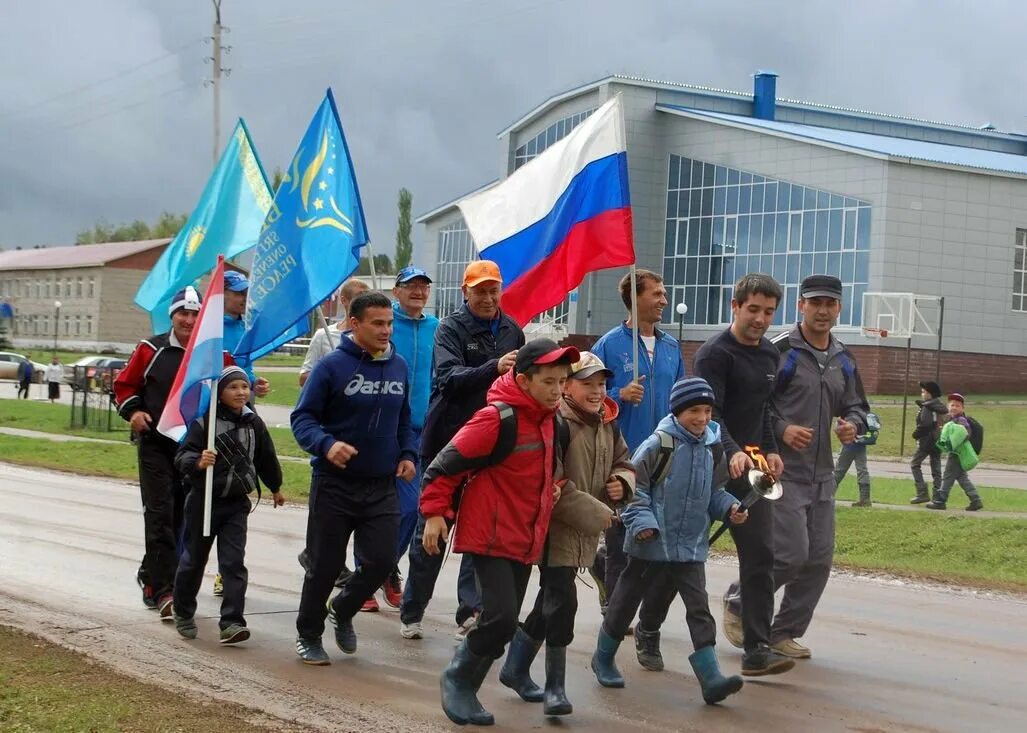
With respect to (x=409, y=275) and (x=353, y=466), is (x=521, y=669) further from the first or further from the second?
(x=409, y=275)

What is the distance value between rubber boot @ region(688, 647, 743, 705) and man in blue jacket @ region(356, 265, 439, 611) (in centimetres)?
268

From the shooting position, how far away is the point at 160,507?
906 cm

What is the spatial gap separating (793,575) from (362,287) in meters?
3.58

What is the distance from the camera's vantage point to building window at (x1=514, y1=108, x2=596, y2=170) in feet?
215

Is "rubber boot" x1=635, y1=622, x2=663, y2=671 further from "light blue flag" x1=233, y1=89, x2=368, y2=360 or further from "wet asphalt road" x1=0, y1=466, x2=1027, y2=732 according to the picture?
"light blue flag" x1=233, y1=89, x2=368, y2=360

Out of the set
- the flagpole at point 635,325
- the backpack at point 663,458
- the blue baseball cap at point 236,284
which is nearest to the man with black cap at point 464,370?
the flagpole at point 635,325

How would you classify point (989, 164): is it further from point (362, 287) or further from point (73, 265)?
point (73, 265)

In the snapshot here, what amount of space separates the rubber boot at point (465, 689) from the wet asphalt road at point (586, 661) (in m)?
0.11

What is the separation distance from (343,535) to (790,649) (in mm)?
2617

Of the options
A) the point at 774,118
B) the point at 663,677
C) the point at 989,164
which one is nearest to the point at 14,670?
the point at 663,677

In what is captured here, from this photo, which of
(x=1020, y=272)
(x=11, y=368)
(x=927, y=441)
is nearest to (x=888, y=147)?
(x=1020, y=272)

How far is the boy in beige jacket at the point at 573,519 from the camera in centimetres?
661

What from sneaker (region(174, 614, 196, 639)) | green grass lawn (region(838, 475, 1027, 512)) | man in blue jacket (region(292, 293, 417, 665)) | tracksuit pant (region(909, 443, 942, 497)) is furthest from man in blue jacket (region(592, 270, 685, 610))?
tracksuit pant (region(909, 443, 942, 497))

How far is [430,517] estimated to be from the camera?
21.0 feet
